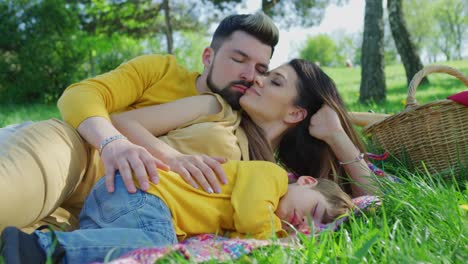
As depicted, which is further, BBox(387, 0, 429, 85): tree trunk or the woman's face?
BBox(387, 0, 429, 85): tree trunk

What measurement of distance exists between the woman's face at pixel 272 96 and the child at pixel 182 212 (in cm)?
59

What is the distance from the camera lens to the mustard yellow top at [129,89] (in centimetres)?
252

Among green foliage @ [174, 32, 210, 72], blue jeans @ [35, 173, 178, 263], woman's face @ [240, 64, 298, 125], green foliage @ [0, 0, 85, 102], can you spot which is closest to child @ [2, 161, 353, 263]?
blue jeans @ [35, 173, 178, 263]

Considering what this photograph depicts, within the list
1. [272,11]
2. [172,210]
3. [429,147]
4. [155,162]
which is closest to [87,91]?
[155,162]

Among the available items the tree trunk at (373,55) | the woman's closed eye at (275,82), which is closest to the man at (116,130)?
the woman's closed eye at (275,82)

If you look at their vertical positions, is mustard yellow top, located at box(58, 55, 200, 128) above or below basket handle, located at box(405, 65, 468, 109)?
above

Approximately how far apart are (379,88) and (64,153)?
8.78 m

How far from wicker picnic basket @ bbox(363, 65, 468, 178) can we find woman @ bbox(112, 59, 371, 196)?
1.18 feet

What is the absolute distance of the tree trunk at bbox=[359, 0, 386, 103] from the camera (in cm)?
1012

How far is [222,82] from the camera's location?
3.03 m

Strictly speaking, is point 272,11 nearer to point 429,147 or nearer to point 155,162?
point 429,147

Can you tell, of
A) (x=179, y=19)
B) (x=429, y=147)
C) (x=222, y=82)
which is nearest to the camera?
(x=222, y=82)

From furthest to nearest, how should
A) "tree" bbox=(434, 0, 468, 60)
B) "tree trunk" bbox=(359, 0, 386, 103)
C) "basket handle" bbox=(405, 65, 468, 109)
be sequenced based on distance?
"tree" bbox=(434, 0, 468, 60) → "tree trunk" bbox=(359, 0, 386, 103) → "basket handle" bbox=(405, 65, 468, 109)

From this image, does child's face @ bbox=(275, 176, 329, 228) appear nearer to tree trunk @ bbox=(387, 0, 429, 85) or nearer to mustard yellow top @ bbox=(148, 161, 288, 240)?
mustard yellow top @ bbox=(148, 161, 288, 240)
